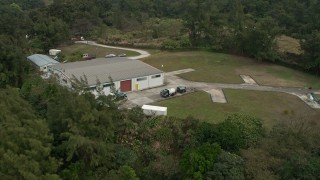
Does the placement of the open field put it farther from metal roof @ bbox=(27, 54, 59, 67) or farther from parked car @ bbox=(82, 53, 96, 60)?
metal roof @ bbox=(27, 54, 59, 67)

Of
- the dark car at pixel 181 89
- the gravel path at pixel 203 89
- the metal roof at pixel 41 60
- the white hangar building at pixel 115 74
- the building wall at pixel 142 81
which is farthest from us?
the metal roof at pixel 41 60

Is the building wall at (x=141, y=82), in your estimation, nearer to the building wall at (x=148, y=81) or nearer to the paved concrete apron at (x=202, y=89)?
the building wall at (x=148, y=81)

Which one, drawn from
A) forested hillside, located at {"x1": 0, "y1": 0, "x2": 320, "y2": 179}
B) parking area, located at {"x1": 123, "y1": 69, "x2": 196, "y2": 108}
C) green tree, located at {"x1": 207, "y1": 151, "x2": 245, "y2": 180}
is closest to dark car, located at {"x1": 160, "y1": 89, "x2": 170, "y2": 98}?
parking area, located at {"x1": 123, "y1": 69, "x2": 196, "y2": 108}

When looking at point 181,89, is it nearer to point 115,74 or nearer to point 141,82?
point 141,82

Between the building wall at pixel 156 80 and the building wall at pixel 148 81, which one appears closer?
the building wall at pixel 148 81

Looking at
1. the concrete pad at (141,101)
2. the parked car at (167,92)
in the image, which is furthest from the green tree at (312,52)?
the concrete pad at (141,101)

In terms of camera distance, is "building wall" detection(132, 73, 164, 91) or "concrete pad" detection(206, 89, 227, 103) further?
"building wall" detection(132, 73, 164, 91)
